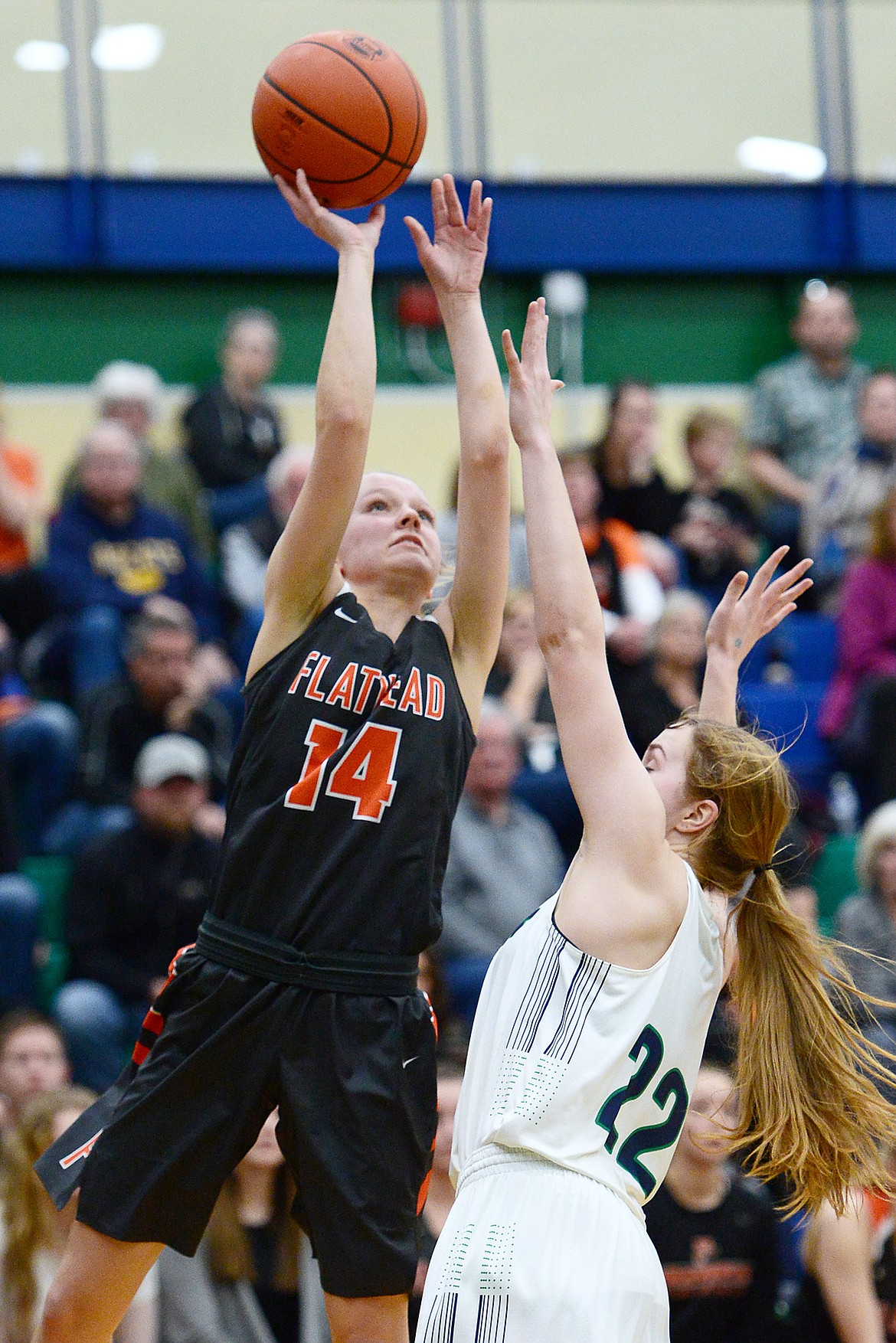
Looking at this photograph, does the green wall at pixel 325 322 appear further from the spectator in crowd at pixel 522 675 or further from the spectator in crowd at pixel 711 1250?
the spectator in crowd at pixel 711 1250

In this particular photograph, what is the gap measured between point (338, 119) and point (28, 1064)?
359 centimetres

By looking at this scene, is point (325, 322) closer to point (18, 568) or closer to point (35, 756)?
point (18, 568)

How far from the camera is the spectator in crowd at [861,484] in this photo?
Result: 1012cm

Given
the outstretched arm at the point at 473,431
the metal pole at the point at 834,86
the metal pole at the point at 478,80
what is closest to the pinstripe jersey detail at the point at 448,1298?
the outstretched arm at the point at 473,431

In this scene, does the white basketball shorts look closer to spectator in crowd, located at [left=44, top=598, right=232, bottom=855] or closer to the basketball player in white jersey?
the basketball player in white jersey

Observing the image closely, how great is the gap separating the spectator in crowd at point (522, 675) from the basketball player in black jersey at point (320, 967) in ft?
14.9

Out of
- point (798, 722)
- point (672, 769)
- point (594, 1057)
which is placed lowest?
point (594, 1057)

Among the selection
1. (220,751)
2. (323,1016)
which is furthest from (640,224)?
(323,1016)

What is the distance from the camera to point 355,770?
3.74 metres

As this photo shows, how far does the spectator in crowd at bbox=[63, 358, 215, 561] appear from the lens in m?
9.25

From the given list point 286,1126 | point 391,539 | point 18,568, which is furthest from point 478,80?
point 286,1126

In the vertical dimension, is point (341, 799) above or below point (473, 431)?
below

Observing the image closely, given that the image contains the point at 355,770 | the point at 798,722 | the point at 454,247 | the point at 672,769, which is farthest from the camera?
the point at 798,722

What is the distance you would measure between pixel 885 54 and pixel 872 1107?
1079 centimetres
